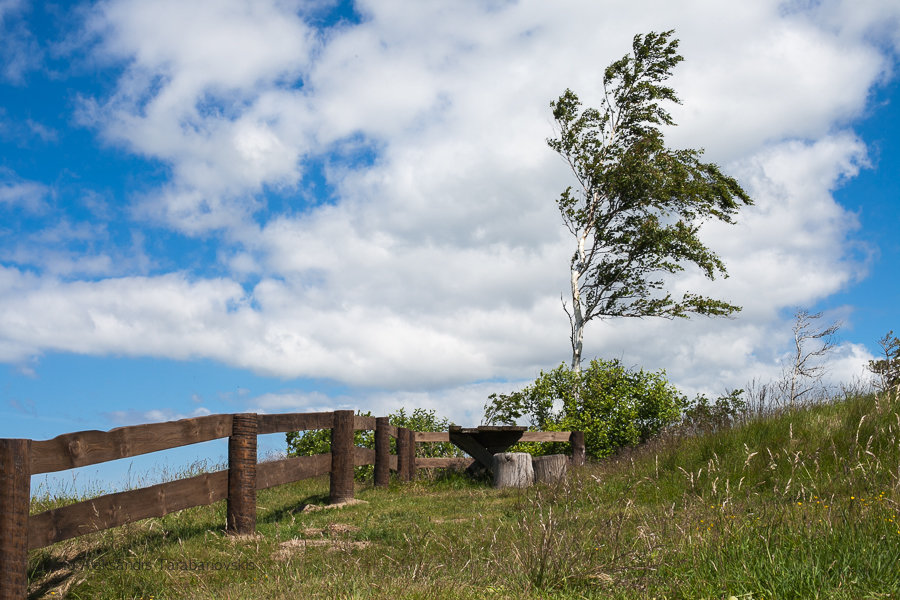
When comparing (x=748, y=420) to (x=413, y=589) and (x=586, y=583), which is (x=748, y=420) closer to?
(x=586, y=583)

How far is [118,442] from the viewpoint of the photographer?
6.79m

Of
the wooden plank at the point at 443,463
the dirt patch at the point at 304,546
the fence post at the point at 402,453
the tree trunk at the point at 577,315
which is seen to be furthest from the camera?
the tree trunk at the point at 577,315

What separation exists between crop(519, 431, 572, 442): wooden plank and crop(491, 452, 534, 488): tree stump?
1651mm

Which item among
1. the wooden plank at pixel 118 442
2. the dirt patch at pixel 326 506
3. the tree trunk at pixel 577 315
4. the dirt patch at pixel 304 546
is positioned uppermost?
the tree trunk at pixel 577 315

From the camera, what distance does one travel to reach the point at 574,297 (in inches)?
869

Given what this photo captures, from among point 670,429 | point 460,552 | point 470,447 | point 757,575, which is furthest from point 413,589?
point 670,429

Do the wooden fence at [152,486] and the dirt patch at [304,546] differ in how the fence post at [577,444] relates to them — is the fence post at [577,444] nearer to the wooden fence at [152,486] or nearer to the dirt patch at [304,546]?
the wooden fence at [152,486]

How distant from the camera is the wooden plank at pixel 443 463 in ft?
50.0

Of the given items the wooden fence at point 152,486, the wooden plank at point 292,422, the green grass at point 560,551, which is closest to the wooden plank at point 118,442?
the wooden fence at point 152,486

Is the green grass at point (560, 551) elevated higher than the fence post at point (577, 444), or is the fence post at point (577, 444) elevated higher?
the fence post at point (577, 444)

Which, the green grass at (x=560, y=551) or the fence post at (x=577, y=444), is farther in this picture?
the fence post at (x=577, y=444)

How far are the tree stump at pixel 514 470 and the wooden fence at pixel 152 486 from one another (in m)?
2.50

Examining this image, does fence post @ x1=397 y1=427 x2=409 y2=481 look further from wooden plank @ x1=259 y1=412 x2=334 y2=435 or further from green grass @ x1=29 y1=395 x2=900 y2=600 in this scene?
green grass @ x1=29 y1=395 x2=900 y2=600

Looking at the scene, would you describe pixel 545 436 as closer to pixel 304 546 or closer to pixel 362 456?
pixel 362 456
